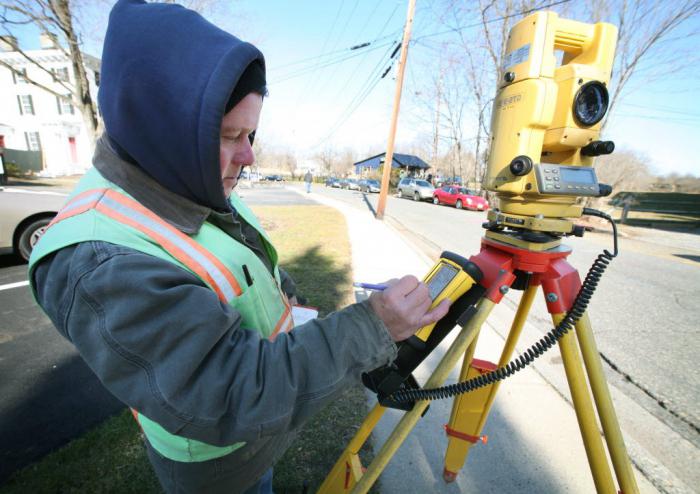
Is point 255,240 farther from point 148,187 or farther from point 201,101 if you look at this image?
point 201,101

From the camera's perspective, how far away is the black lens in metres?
1.11

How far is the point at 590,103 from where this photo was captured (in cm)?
114

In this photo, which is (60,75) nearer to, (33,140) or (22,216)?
(22,216)

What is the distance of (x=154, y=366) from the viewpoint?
23.3 inches

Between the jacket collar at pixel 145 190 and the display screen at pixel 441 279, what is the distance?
26.9 inches

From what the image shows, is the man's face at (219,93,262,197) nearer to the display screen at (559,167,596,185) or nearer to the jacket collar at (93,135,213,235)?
the jacket collar at (93,135,213,235)

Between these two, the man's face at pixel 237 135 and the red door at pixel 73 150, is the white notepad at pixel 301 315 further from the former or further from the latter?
the red door at pixel 73 150

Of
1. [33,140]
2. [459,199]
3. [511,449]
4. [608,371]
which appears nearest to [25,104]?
[33,140]

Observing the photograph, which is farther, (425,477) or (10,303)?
(10,303)

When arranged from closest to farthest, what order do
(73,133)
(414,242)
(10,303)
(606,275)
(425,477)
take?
1. (425,477)
2. (10,303)
3. (606,275)
4. (414,242)
5. (73,133)

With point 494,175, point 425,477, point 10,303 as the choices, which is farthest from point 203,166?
point 10,303

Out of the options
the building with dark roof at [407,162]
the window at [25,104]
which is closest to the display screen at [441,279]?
the building with dark roof at [407,162]

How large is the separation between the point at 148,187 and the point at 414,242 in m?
7.52

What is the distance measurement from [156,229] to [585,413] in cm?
140
